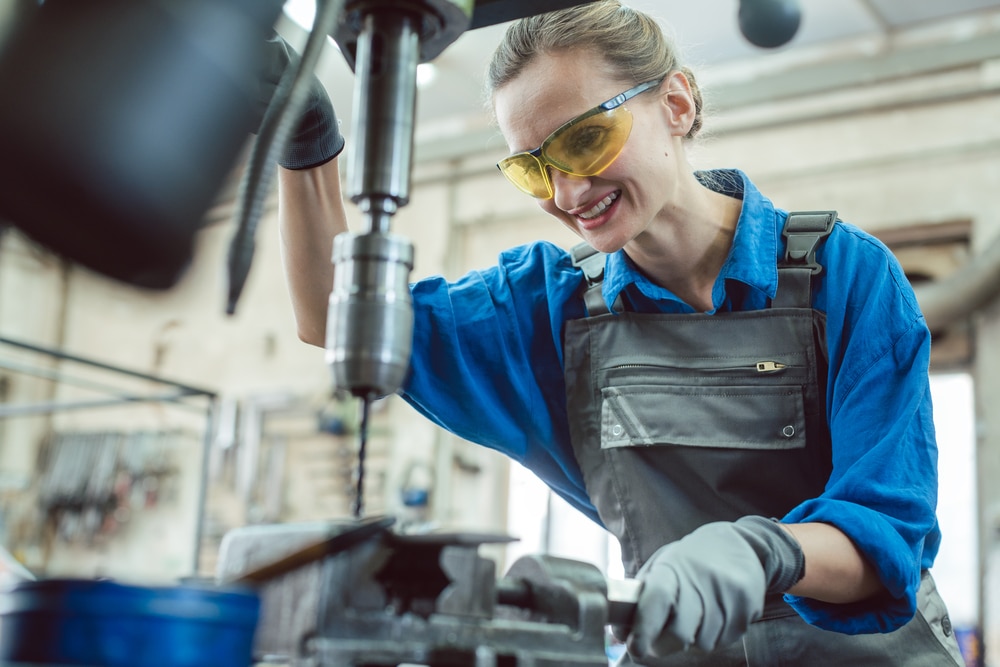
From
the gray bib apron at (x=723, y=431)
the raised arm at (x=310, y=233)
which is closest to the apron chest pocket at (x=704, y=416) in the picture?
the gray bib apron at (x=723, y=431)

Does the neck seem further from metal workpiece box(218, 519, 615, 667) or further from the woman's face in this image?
metal workpiece box(218, 519, 615, 667)

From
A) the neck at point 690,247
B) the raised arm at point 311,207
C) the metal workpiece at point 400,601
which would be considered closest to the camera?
the metal workpiece at point 400,601

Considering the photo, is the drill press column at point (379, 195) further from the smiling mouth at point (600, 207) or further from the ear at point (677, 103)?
the ear at point (677, 103)

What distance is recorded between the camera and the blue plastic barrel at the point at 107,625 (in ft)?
1.94

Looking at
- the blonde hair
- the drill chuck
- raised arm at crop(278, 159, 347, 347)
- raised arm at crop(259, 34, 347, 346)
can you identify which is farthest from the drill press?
the blonde hair

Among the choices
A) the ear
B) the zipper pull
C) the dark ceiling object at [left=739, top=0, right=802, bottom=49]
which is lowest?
the zipper pull

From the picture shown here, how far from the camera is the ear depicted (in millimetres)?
1429

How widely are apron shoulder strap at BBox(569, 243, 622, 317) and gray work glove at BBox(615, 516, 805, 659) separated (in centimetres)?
56

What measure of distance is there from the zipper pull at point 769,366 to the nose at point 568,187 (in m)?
0.34

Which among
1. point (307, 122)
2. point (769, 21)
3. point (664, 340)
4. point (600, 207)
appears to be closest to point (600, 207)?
point (600, 207)

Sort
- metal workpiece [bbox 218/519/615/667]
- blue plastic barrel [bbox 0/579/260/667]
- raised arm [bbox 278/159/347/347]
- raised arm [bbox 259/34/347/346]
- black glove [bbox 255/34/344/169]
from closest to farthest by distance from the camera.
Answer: blue plastic barrel [bbox 0/579/260/667] < metal workpiece [bbox 218/519/615/667] < black glove [bbox 255/34/344/169] < raised arm [bbox 259/34/347/346] < raised arm [bbox 278/159/347/347]

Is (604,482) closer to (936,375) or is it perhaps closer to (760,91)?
(936,375)

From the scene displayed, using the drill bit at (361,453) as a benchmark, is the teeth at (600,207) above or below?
above

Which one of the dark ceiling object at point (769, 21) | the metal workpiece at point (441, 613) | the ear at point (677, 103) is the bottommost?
the metal workpiece at point (441, 613)
